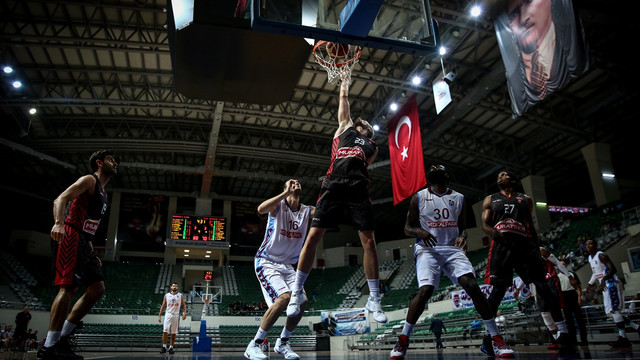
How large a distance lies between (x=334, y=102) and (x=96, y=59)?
10.9 m

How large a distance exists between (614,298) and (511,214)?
338 cm

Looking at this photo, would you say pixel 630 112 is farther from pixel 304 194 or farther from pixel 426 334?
pixel 304 194

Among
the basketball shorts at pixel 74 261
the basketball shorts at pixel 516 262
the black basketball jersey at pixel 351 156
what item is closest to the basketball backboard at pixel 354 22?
the black basketball jersey at pixel 351 156

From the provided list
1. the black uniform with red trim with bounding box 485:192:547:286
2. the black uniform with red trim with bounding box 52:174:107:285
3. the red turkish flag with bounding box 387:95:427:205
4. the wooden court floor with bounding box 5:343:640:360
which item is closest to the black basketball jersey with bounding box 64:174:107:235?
the black uniform with red trim with bounding box 52:174:107:285

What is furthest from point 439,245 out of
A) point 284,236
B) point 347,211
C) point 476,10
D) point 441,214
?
point 476,10

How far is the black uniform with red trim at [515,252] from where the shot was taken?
492cm

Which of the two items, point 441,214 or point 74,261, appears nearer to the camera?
point 74,261

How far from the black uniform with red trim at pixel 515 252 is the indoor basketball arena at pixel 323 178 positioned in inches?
0.8

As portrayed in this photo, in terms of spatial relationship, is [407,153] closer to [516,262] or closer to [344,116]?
[516,262]

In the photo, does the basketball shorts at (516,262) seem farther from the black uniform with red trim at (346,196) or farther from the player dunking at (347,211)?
the black uniform with red trim at (346,196)

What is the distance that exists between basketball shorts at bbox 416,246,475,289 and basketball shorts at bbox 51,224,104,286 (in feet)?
10.8

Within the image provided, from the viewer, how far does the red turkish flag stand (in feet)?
49.1

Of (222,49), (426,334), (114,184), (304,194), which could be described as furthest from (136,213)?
(222,49)

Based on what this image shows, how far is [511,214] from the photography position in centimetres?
512
